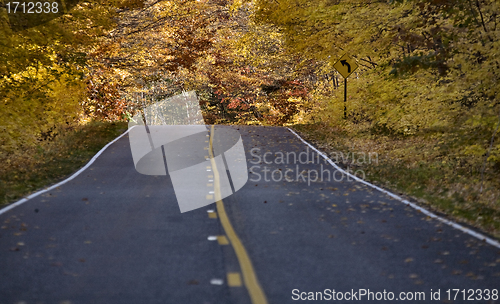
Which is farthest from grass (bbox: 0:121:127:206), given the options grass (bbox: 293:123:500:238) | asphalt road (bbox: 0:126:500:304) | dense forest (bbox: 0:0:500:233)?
grass (bbox: 293:123:500:238)

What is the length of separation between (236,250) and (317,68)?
26.8 m

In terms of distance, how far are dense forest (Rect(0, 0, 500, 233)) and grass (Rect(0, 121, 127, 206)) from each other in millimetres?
564

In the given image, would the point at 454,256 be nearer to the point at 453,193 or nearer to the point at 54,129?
the point at 453,193

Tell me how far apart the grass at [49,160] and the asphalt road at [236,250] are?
1.21m

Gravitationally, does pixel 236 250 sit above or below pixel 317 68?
below

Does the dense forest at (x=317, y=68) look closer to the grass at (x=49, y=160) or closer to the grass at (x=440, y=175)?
the grass at (x=440, y=175)

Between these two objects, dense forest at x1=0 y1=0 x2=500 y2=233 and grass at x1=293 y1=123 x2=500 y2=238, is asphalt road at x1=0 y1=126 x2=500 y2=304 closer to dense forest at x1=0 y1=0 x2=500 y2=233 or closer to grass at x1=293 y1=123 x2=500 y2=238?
grass at x1=293 y1=123 x2=500 y2=238

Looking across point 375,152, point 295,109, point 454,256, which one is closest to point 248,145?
point 375,152

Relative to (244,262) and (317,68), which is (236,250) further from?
(317,68)

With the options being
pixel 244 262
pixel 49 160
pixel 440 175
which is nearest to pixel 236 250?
pixel 244 262

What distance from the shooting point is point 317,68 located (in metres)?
32.4

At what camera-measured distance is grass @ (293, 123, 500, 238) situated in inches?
373

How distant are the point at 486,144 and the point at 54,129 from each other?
1724 centimetres

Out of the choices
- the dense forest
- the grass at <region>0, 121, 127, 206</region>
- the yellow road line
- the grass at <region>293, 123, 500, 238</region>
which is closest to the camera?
the yellow road line
